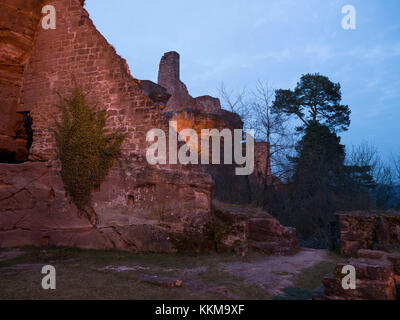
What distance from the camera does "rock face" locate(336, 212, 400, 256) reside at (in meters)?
7.71

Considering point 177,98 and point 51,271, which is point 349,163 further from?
point 51,271

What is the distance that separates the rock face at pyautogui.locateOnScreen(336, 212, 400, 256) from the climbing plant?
21.7 feet

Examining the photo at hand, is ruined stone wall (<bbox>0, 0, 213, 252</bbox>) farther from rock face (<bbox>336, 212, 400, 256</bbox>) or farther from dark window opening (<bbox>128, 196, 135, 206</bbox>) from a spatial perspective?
rock face (<bbox>336, 212, 400, 256</bbox>)

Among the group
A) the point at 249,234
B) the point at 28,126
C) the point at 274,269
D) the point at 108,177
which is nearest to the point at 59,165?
the point at 108,177

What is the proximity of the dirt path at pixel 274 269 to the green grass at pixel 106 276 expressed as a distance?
0.89ft

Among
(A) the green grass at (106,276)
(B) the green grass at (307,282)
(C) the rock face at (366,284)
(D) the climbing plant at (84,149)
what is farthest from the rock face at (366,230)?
(D) the climbing plant at (84,149)

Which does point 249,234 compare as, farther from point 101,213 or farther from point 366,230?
point 101,213

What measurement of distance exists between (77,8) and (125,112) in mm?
3827

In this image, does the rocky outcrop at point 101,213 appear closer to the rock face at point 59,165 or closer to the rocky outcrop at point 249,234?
the rock face at point 59,165

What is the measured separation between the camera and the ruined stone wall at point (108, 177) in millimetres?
7965

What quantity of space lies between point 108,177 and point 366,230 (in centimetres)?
Answer: 712

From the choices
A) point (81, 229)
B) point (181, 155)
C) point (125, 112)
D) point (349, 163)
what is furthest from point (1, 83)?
point (349, 163)

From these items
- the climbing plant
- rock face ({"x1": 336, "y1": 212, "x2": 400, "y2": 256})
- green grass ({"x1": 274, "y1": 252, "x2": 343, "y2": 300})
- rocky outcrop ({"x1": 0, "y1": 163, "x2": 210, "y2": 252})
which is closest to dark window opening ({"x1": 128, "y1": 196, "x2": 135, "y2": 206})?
rocky outcrop ({"x1": 0, "y1": 163, "x2": 210, "y2": 252})
